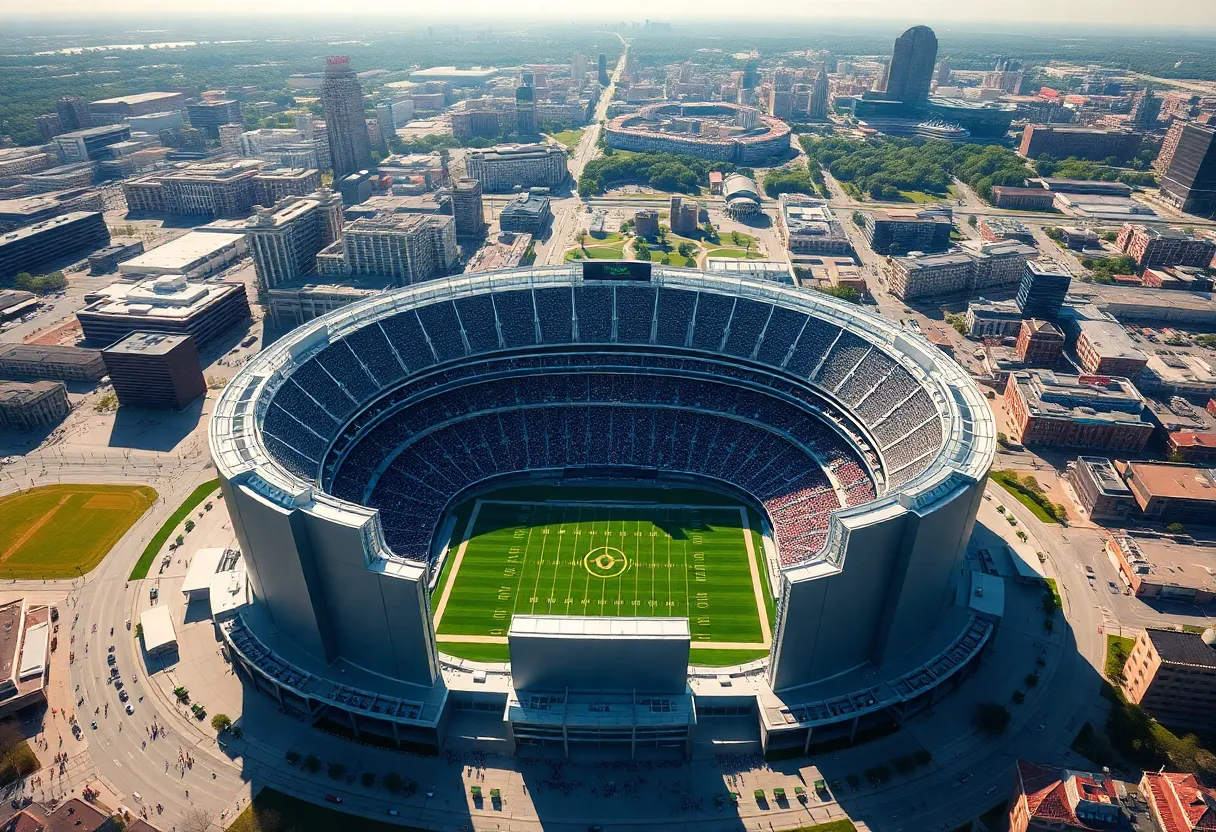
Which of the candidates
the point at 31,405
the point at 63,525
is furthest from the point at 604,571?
the point at 31,405

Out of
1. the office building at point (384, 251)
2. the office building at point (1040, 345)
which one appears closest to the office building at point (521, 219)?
the office building at point (384, 251)

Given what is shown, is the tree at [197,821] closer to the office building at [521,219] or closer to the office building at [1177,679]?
the office building at [1177,679]

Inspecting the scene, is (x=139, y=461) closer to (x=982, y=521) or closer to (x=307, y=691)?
(x=307, y=691)

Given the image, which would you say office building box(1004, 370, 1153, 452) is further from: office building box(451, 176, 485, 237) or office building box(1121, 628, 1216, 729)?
office building box(451, 176, 485, 237)

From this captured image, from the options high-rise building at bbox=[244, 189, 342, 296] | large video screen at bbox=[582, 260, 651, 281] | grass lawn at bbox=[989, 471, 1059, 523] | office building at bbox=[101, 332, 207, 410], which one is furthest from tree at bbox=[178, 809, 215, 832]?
high-rise building at bbox=[244, 189, 342, 296]

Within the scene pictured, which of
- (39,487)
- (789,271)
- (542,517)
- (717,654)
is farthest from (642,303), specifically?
(39,487)
